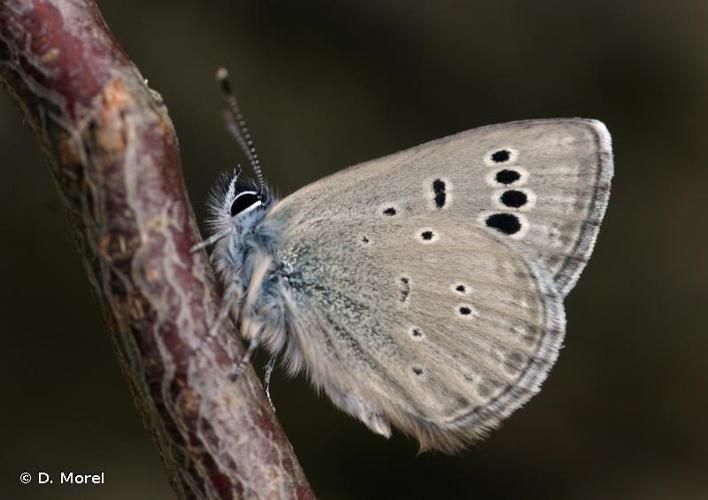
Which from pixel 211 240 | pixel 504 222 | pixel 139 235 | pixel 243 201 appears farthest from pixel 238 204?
pixel 139 235

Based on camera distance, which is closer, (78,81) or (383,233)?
(78,81)

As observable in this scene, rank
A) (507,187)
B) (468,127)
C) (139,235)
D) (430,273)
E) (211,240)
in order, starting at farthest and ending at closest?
(468,127)
(430,273)
(507,187)
(211,240)
(139,235)

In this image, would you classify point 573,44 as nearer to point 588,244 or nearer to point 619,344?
point 619,344

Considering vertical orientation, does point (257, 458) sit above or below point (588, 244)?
below

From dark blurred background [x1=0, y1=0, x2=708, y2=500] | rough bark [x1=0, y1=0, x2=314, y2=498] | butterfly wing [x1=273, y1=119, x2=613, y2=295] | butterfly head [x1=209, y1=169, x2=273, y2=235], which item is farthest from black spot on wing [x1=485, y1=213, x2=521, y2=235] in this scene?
dark blurred background [x1=0, y1=0, x2=708, y2=500]

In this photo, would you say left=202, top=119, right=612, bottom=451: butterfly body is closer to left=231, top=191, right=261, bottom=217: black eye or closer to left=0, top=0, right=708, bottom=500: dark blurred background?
left=231, top=191, right=261, bottom=217: black eye

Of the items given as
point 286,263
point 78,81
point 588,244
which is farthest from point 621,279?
point 78,81

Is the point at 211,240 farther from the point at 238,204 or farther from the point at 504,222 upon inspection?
the point at 504,222
